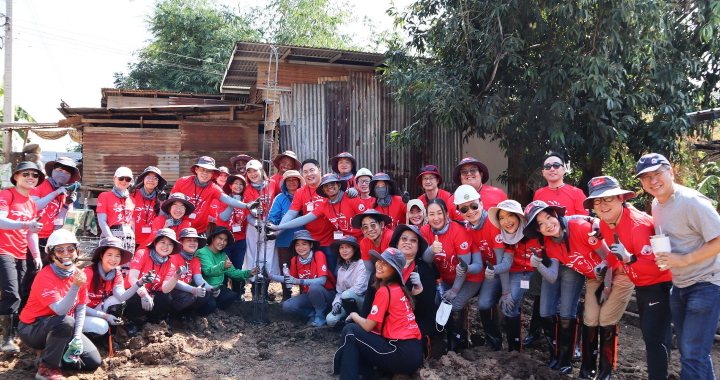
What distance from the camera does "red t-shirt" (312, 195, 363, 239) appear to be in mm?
7207

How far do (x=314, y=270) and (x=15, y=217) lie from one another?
11.9 feet

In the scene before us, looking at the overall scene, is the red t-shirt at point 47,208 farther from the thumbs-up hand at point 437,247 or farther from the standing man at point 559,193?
the standing man at point 559,193

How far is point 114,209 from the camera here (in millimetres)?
7074

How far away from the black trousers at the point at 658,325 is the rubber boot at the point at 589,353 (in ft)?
2.34

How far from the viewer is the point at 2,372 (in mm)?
5641

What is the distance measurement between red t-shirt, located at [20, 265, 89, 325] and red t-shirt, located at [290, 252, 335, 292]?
2.61 metres

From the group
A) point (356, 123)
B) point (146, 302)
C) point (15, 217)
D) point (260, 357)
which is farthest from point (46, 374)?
point (356, 123)

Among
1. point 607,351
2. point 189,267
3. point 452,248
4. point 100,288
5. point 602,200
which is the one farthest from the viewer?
point 189,267

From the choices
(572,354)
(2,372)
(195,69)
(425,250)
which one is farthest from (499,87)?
(195,69)

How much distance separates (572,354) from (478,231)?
1.60m

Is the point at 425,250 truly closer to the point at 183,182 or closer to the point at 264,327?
the point at 264,327

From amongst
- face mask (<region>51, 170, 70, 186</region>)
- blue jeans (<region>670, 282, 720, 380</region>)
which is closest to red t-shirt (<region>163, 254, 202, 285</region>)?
face mask (<region>51, 170, 70, 186</region>)

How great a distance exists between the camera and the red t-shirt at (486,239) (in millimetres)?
5988

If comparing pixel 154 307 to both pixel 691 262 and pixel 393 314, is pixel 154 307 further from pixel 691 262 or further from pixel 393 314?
pixel 691 262
